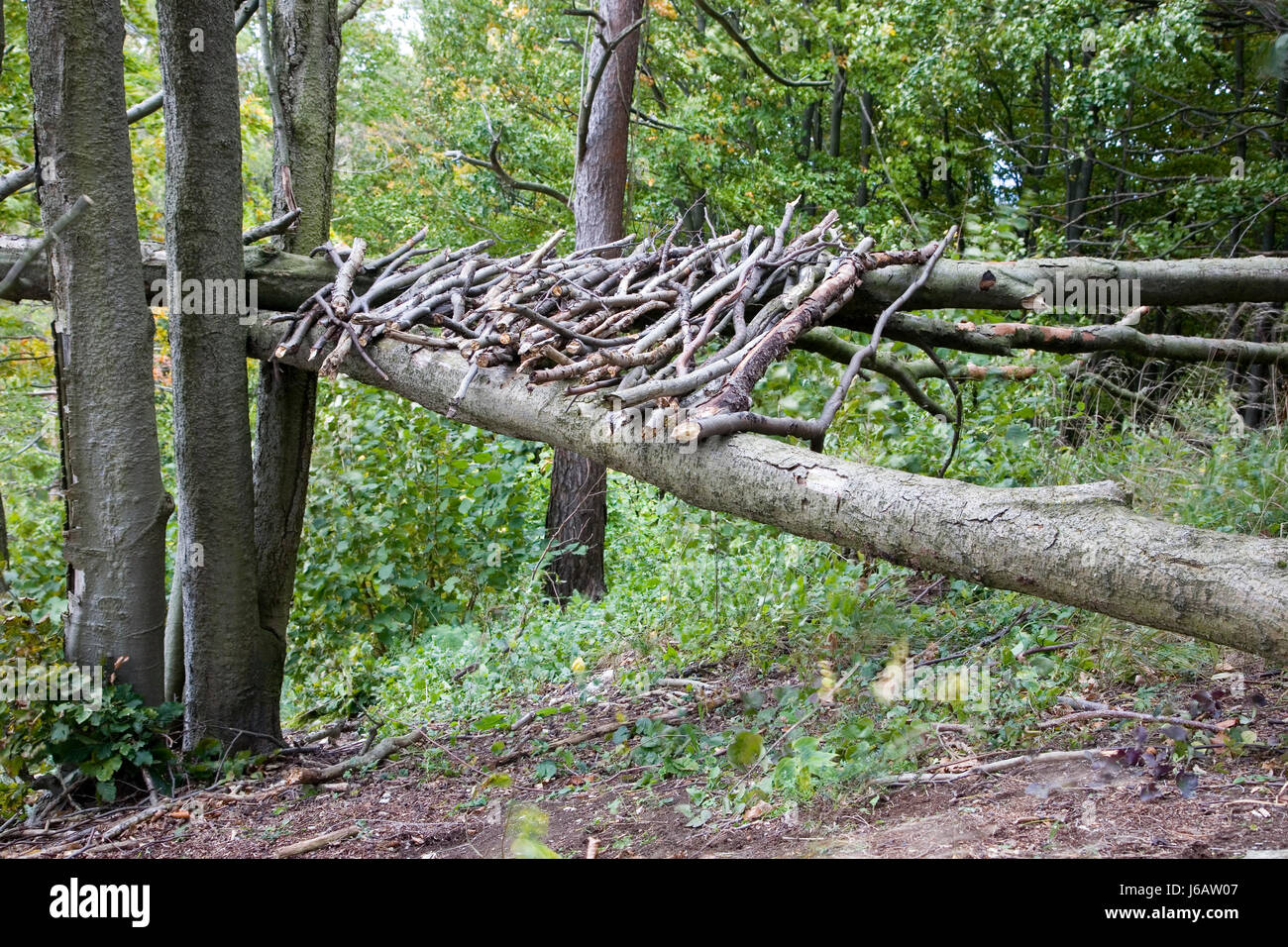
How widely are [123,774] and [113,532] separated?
1121 millimetres

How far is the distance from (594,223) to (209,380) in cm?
432

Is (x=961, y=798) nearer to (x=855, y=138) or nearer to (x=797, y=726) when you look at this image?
(x=797, y=726)

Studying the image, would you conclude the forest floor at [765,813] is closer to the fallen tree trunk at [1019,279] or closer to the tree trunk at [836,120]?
the fallen tree trunk at [1019,279]

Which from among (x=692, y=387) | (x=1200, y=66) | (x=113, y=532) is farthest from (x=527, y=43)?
(x=692, y=387)

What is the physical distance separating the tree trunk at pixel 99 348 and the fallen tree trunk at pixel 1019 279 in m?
0.34

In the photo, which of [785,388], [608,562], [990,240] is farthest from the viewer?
[608,562]

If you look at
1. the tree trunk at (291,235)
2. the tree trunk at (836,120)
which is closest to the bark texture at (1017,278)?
the tree trunk at (291,235)

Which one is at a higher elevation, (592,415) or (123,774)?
(592,415)

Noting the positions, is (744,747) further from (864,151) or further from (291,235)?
(864,151)

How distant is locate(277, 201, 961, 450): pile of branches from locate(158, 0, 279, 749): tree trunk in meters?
0.41

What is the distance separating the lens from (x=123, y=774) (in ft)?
15.0

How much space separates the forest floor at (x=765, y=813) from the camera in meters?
2.77

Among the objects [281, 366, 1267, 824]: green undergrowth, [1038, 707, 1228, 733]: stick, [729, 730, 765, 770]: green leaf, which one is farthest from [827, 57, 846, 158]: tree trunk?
[729, 730, 765, 770]: green leaf

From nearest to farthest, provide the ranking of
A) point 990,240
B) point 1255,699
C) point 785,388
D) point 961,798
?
1. point 961,798
2. point 1255,699
3. point 785,388
4. point 990,240
